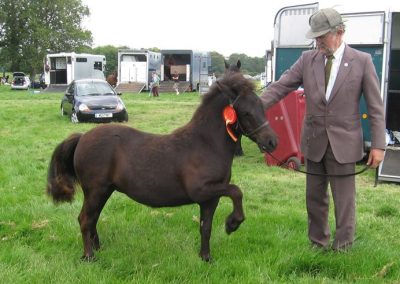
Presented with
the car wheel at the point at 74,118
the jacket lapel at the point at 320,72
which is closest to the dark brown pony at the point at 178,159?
the jacket lapel at the point at 320,72

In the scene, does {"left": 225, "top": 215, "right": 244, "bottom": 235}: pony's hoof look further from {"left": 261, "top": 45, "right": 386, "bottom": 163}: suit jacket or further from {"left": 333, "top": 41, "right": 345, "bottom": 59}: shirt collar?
{"left": 333, "top": 41, "right": 345, "bottom": 59}: shirt collar

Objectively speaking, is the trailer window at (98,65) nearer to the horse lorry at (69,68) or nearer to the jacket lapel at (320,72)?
the horse lorry at (69,68)

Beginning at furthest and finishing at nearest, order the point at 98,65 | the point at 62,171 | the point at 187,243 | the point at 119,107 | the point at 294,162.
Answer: the point at 98,65 < the point at 119,107 < the point at 294,162 < the point at 187,243 < the point at 62,171

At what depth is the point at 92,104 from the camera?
17078mm

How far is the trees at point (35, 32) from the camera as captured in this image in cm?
5275

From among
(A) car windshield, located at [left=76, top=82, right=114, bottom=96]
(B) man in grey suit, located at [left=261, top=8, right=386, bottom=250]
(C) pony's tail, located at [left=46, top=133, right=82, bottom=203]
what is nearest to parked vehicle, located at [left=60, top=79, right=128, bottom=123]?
(A) car windshield, located at [left=76, top=82, right=114, bottom=96]

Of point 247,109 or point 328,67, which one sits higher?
point 328,67

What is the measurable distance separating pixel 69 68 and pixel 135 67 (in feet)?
18.0

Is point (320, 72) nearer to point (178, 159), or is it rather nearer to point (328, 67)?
point (328, 67)

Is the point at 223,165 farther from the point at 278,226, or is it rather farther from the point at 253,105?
the point at 278,226

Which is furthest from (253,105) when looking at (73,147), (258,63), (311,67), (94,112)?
(258,63)

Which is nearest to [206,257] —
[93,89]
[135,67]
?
[93,89]

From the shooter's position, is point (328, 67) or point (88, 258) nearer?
point (328, 67)

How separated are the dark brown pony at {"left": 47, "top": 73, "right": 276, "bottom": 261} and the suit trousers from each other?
0.79 metres
